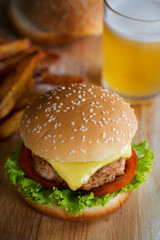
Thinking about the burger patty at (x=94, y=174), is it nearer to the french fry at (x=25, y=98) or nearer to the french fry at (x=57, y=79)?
the french fry at (x=25, y=98)

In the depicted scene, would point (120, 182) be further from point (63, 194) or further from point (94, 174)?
point (63, 194)

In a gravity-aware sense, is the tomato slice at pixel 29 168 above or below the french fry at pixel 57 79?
above

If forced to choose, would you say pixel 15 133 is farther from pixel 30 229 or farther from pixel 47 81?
pixel 30 229

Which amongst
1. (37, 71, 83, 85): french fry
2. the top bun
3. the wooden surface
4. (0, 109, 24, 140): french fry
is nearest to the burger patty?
the top bun

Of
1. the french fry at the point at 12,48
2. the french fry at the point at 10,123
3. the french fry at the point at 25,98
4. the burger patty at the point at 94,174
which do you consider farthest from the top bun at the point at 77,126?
the french fry at the point at 12,48

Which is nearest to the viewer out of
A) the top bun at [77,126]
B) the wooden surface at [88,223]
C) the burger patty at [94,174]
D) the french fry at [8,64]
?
the top bun at [77,126]

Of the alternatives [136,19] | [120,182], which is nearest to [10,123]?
[120,182]
